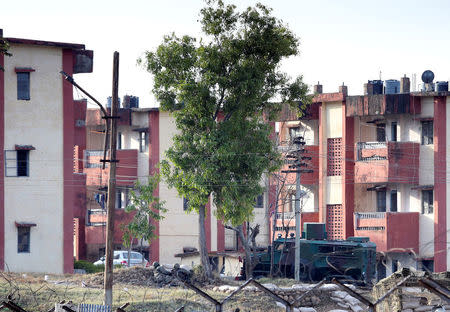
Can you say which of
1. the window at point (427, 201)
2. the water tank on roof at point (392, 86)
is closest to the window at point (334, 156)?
the water tank on roof at point (392, 86)

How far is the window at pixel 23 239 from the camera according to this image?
4781cm

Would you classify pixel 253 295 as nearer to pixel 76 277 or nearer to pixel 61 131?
pixel 76 277

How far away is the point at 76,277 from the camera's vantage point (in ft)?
135

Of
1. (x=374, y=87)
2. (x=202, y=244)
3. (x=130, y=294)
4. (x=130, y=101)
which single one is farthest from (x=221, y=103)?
(x=130, y=101)

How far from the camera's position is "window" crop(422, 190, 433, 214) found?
53.2 meters

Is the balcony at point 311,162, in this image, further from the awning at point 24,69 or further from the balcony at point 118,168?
the awning at point 24,69

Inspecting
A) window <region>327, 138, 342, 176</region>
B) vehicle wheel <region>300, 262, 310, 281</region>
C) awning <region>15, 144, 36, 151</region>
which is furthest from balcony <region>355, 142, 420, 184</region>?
awning <region>15, 144, 36, 151</region>

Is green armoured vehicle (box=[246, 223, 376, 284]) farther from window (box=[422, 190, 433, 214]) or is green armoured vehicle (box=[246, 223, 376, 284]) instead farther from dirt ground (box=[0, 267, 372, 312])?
window (box=[422, 190, 433, 214])

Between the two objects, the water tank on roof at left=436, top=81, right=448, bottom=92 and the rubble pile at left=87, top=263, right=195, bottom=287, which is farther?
the water tank on roof at left=436, top=81, right=448, bottom=92

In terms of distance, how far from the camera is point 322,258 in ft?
153

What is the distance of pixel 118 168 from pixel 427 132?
19.8 m

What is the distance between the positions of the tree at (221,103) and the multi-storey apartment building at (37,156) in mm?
8261

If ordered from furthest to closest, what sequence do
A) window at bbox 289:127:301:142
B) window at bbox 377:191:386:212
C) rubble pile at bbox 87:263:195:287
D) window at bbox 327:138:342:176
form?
window at bbox 289:127:301:142 → window at bbox 327:138:342:176 → window at bbox 377:191:386:212 → rubble pile at bbox 87:263:195:287

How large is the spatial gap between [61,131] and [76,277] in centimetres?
1020
